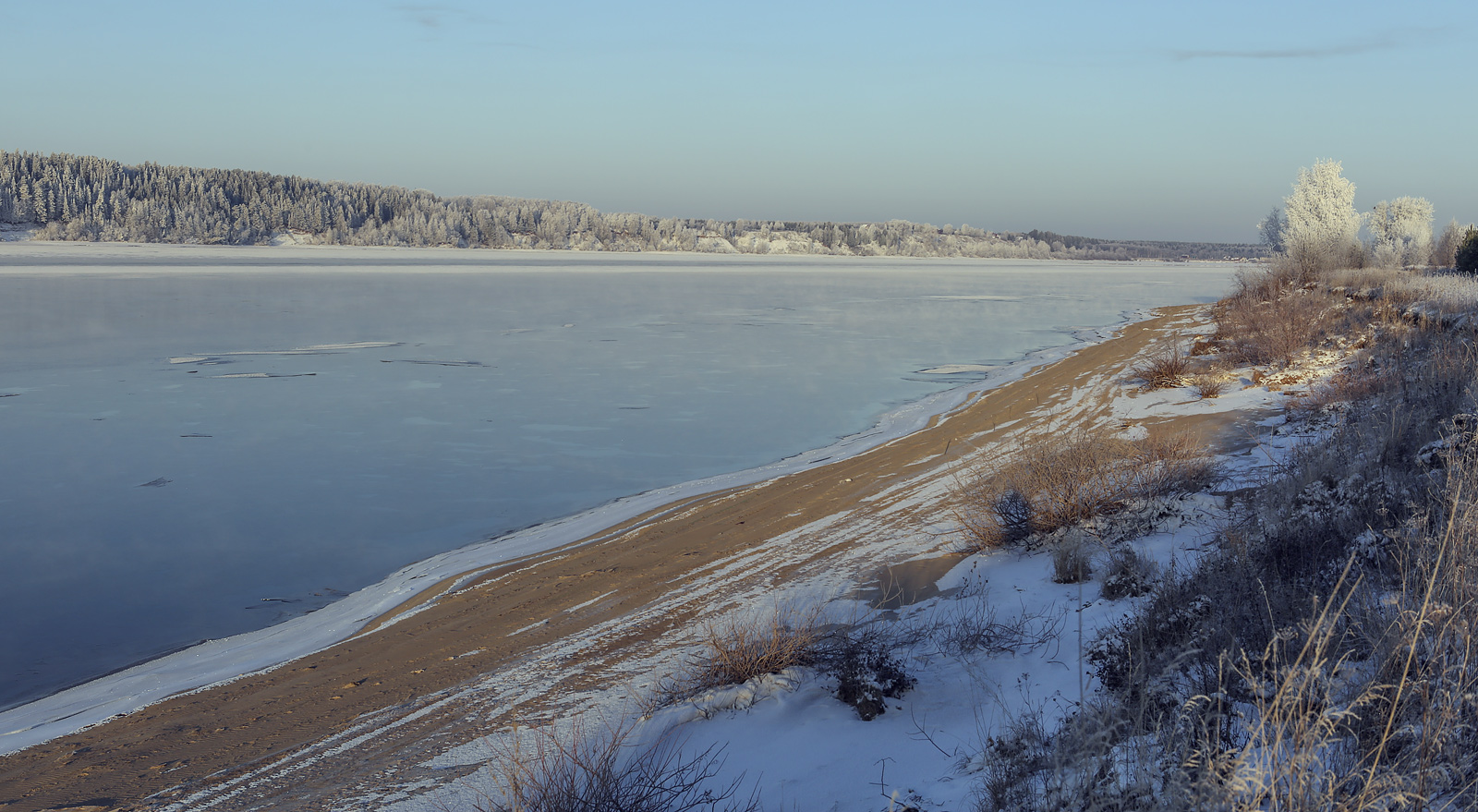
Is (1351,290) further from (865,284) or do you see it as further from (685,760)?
(865,284)

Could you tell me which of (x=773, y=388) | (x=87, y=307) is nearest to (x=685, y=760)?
(x=773, y=388)

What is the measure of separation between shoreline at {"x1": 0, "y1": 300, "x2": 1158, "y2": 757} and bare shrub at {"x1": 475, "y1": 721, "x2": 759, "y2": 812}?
2.12m

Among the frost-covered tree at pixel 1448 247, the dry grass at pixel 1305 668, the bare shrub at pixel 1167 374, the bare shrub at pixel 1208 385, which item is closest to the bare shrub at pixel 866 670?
the dry grass at pixel 1305 668

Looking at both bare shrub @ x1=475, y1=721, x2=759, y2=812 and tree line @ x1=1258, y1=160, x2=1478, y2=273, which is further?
tree line @ x1=1258, y1=160, x2=1478, y2=273

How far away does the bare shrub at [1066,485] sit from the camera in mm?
6242

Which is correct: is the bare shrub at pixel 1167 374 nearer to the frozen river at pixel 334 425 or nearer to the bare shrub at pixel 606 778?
the frozen river at pixel 334 425

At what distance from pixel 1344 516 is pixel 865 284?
141 ft

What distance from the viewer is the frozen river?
634 cm

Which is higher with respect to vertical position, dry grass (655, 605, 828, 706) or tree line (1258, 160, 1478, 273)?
tree line (1258, 160, 1478, 273)

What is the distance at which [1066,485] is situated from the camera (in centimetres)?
632

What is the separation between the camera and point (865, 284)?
46844 millimetres

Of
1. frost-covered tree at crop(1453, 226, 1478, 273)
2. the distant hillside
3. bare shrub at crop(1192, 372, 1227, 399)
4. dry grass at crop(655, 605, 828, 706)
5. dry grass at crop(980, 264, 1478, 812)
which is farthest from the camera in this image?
the distant hillside

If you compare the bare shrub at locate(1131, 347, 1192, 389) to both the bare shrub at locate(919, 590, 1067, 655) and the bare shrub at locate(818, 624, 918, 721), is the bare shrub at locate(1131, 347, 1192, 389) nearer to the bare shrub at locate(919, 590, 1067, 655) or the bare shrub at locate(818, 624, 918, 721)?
the bare shrub at locate(919, 590, 1067, 655)

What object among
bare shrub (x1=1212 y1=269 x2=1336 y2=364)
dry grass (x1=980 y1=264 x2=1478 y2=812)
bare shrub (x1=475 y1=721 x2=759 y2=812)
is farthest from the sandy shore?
bare shrub (x1=1212 y1=269 x2=1336 y2=364)
